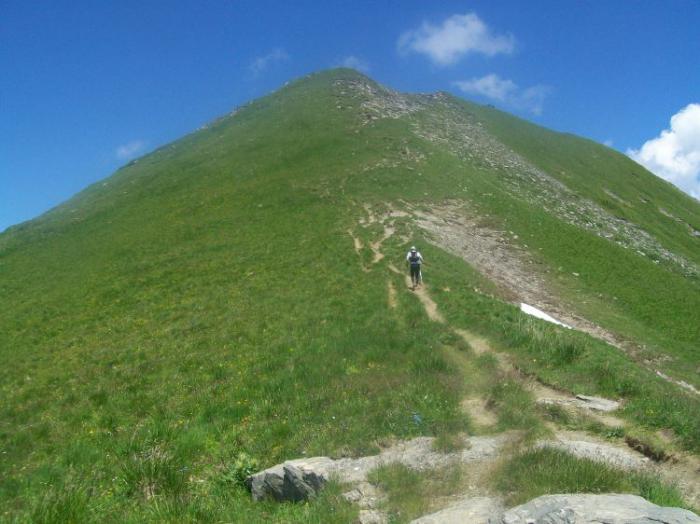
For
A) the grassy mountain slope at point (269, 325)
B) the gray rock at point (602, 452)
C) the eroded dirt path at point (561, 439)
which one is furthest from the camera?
the grassy mountain slope at point (269, 325)

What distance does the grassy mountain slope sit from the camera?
35.4ft

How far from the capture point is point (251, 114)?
80938 mm

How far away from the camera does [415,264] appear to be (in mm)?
24359

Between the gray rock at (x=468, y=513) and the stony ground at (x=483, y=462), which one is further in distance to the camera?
the stony ground at (x=483, y=462)

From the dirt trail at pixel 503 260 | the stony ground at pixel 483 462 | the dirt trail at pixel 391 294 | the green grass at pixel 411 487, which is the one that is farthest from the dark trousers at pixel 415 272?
the green grass at pixel 411 487

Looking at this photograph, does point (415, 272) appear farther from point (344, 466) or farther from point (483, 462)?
point (483, 462)

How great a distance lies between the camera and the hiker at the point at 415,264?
950 inches

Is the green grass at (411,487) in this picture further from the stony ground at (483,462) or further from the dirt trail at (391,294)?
the dirt trail at (391,294)

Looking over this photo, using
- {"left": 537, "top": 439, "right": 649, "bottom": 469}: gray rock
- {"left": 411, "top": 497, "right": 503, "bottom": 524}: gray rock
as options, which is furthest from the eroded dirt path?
{"left": 411, "top": 497, "right": 503, "bottom": 524}: gray rock

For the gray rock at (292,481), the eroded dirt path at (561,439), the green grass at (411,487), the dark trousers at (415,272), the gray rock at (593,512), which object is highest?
the dark trousers at (415,272)

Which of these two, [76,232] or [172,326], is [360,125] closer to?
[76,232]

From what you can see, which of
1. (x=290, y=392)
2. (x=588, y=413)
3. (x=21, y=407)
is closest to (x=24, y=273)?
(x=21, y=407)

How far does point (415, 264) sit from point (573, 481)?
698 inches

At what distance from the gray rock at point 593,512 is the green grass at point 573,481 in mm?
454
